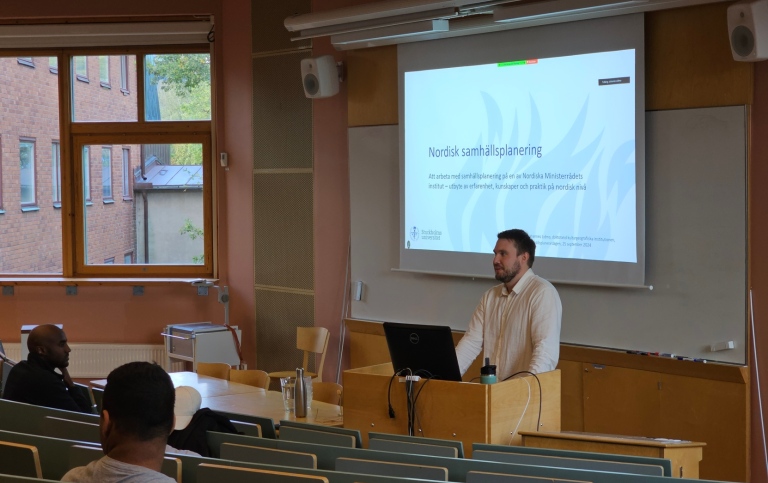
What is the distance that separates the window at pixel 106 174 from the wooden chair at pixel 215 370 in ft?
10.8

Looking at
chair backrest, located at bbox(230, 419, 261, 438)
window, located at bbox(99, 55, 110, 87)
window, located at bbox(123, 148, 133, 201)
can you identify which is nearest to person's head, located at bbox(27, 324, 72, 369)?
chair backrest, located at bbox(230, 419, 261, 438)

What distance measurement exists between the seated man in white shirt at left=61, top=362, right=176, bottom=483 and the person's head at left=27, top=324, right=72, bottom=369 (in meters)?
3.06

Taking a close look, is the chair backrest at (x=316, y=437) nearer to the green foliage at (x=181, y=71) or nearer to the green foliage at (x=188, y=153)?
the green foliage at (x=188, y=153)

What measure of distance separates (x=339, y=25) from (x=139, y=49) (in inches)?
108

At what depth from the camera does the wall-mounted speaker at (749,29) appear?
4.92 m

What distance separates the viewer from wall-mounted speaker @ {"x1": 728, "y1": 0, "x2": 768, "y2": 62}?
4918 millimetres

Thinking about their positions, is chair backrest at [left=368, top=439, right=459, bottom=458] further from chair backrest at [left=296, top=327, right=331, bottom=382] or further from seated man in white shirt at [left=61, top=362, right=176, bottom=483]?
chair backrest at [left=296, top=327, right=331, bottom=382]

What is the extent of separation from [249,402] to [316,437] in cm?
164

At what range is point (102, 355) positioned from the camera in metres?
8.86

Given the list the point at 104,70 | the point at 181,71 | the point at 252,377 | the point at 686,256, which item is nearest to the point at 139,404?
the point at 252,377

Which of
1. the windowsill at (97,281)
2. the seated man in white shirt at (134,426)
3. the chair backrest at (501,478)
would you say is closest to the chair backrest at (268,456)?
the chair backrest at (501,478)

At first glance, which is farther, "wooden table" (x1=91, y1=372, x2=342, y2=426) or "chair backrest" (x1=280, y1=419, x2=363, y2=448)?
"wooden table" (x1=91, y1=372, x2=342, y2=426)

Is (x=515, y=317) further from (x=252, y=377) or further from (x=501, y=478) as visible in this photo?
(x=252, y=377)

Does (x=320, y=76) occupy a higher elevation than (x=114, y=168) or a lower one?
higher
